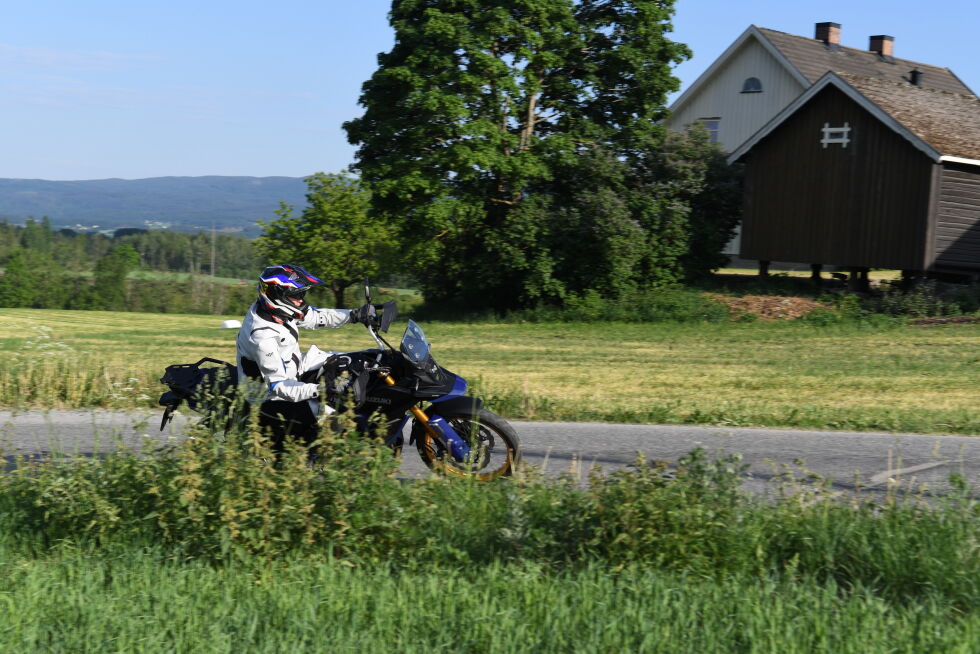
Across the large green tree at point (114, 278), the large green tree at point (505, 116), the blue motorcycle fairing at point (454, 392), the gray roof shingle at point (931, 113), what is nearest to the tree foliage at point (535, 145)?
the large green tree at point (505, 116)

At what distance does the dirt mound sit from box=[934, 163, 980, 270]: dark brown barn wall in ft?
12.7

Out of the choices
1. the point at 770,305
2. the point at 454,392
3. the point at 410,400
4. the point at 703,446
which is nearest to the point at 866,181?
the point at 770,305

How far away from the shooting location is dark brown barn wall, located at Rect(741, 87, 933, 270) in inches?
1102

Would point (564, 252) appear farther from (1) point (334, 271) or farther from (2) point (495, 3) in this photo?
(1) point (334, 271)

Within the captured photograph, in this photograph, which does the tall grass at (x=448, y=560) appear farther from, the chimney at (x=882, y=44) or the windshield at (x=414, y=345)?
the chimney at (x=882, y=44)

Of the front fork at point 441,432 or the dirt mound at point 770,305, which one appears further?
the dirt mound at point 770,305

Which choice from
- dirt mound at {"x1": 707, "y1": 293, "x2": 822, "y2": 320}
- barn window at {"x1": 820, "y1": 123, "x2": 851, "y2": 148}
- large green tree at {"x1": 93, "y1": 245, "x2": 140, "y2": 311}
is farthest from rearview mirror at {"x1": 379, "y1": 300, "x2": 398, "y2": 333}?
large green tree at {"x1": 93, "y1": 245, "x2": 140, "y2": 311}

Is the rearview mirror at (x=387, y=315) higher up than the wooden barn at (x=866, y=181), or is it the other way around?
the wooden barn at (x=866, y=181)

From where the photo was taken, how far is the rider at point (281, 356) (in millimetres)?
7320

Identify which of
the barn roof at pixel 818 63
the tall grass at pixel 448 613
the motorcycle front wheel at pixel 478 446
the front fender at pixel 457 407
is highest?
the barn roof at pixel 818 63

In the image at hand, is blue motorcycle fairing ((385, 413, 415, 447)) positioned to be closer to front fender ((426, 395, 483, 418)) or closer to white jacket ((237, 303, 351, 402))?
front fender ((426, 395, 483, 418))

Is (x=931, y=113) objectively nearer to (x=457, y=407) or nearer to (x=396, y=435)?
(x=457, y=407)

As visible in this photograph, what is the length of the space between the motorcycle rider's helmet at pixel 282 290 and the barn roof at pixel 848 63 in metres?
36.6

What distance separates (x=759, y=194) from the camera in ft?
103
